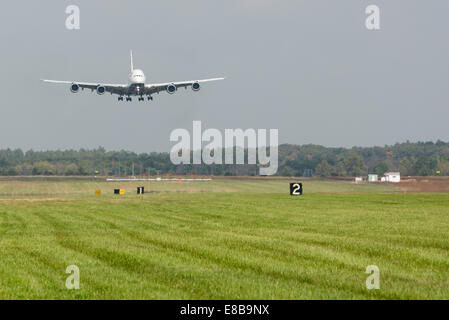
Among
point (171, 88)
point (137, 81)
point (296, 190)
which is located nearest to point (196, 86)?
point (171, 88)

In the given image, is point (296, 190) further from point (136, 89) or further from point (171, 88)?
point (136, 89)

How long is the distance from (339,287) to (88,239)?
1346 centimetres

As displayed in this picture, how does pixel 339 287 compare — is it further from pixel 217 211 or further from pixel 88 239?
pixel 217 211

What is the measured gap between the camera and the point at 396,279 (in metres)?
15.0

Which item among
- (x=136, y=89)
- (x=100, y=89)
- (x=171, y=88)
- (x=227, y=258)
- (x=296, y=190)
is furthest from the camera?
(x=136, y=89)

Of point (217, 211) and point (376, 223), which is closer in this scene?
point (376, 223)

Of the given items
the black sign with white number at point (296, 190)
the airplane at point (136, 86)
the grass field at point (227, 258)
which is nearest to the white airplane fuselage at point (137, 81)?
the airplane at point (136, 86)

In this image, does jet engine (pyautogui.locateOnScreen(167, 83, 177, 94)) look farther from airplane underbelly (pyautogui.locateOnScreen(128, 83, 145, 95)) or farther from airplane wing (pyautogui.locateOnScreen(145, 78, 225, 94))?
airplane underbelly (pyautogui.locateOnScreen(128, 83, 145, 95))

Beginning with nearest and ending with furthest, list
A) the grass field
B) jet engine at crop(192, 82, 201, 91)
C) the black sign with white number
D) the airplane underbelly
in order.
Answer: the grass field → the black sign with white number → jet engine at crop(192, 82, 201, 91) → the airplane underbelly

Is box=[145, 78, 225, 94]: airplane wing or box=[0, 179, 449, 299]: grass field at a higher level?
box=[145, 78, 225, 94]: airplane wing

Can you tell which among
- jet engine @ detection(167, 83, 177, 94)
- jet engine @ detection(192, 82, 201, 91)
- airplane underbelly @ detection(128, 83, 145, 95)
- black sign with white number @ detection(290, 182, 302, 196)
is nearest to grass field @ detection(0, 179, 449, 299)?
black sign with white number @ detection(290, 182, 302, 196)
